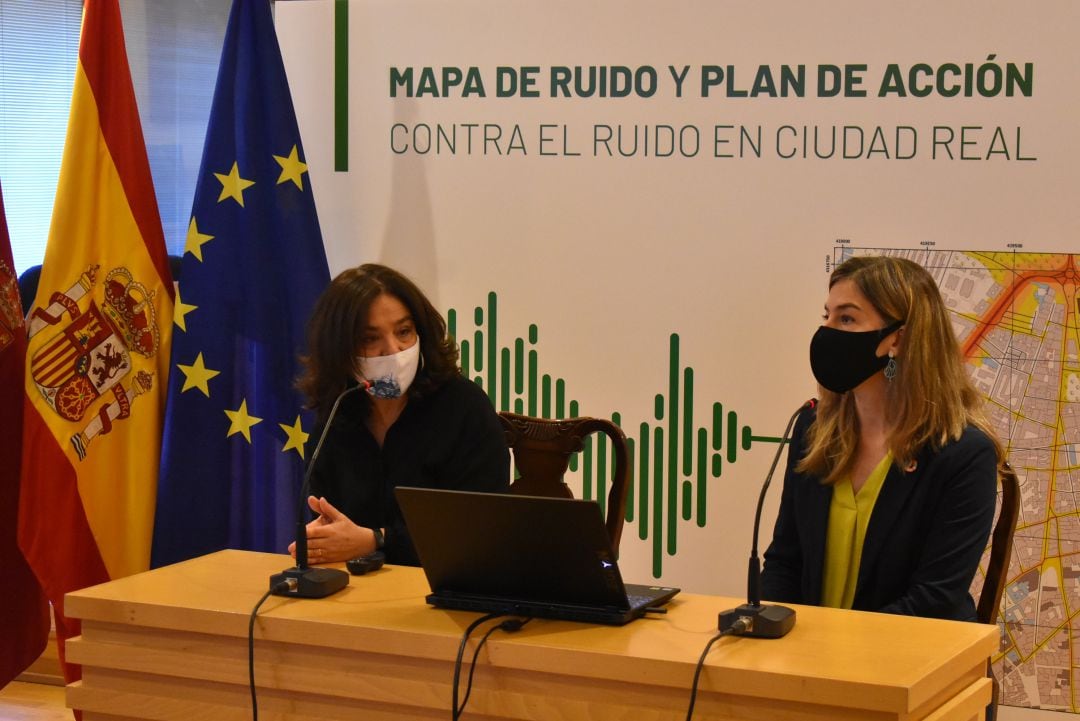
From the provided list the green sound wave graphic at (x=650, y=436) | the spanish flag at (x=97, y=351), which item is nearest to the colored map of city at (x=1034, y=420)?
the green sound wave graphic at (x=650, y=436)

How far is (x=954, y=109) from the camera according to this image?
313 centimetres

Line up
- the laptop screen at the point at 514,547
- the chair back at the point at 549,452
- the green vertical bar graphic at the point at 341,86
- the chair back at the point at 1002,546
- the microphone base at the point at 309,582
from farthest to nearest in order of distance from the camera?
the green vertical bar graphic at the point at 341,86
the chair back at the point at 549,452
the chair back at the point at 1002,546
the microphone base at the point at 309,582
the laptop screen at the point at 514,547

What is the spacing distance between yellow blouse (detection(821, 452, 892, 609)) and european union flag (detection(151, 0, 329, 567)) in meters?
1.66

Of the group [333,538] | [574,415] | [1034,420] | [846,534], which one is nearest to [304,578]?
[333,538]

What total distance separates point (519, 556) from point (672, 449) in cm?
160

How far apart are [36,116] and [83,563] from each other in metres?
1.76

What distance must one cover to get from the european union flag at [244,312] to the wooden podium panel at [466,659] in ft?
4.50

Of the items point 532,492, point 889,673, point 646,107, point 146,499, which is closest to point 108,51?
point 146,499

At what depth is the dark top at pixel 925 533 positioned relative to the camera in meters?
2.28

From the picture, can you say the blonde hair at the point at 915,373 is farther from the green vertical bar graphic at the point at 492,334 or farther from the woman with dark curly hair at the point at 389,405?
the green vertical bar graphic at the point at 492,334

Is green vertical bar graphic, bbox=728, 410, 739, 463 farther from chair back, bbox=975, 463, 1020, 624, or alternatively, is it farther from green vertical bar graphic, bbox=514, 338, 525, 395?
chair back, bbox=975, 463, 1020, 624

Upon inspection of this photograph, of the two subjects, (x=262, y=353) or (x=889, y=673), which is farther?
(x=262, y=353)

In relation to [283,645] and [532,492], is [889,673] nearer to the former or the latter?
[283,645]

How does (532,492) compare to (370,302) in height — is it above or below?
below
